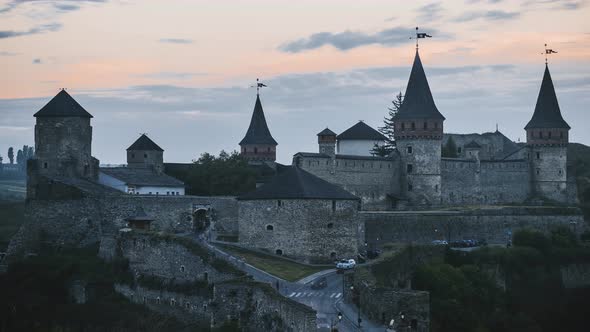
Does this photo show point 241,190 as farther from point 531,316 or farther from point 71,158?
point 531,316

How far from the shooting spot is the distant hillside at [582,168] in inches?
4033

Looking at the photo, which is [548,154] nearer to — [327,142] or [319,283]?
[327,142]

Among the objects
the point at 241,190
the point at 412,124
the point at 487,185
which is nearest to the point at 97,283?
the point at 241,190

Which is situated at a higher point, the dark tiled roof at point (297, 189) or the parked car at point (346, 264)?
the dark tiled roof at point (297, 189)

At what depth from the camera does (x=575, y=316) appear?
6794 centimetres

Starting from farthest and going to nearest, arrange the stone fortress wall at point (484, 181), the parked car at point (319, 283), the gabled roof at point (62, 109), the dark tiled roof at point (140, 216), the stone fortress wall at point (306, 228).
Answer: the stone fortress wall at point (484, 181), the gabled roof at point (62, 109), the dark tiled roof at point (140, 216), the stone fortress wall at point (306, 228), the parked car at point (319, 283)

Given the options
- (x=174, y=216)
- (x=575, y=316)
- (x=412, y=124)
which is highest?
(x=412, y=124)

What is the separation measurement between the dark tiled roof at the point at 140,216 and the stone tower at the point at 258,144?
30.0 metres

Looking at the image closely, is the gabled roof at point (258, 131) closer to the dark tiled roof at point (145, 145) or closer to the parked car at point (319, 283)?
the dark tiled roof at point (145, 145)

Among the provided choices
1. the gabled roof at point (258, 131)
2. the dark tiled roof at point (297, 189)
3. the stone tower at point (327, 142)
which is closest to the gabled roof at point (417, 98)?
the stone tower at point (327, 142)

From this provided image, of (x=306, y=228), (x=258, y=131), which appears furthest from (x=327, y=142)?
(x=306, y=228)

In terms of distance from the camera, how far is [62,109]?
71.4 meters

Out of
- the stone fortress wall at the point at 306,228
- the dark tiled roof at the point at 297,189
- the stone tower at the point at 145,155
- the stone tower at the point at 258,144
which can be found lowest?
A: the stone fortress wall at the point at 306,228

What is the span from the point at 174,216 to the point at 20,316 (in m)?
18.9
